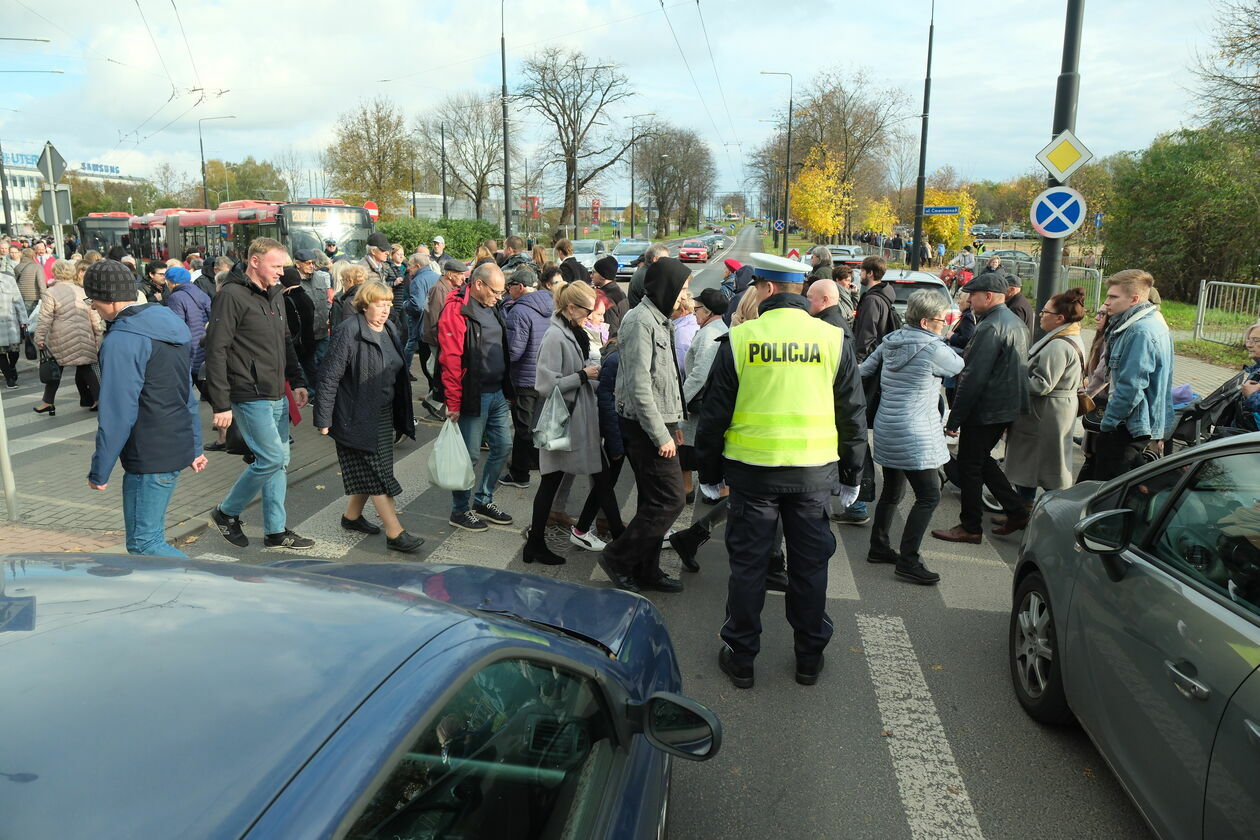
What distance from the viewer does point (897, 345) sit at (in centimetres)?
528

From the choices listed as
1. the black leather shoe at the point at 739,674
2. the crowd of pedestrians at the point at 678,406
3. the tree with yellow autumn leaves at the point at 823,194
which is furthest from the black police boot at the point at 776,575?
the tree with yellow autumn leaves at the point at 823,194

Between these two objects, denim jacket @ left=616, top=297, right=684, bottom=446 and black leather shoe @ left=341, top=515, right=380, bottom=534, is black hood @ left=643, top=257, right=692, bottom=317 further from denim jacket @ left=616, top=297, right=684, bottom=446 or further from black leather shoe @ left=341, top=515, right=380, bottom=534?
black leather shoe @ left=341, top=515, right=380, bottom=534

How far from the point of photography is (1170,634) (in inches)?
103

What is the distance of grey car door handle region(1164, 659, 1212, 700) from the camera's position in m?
2.38

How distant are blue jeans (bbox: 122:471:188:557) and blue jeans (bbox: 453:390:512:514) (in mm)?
2046

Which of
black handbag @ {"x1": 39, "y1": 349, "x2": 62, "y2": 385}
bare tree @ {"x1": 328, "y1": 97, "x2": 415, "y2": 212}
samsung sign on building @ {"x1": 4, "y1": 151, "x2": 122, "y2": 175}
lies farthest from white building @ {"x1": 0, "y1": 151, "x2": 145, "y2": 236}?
black handbag @ {"x1": 39, "y1": 349, "x2": 62, "y2": 385}

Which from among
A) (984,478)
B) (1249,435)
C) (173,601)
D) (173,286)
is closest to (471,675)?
(173,601)

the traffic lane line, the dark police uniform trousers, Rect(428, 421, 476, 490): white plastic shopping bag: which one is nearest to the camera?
the traffic lane line

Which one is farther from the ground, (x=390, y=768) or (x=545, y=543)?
(x=390, y=768)

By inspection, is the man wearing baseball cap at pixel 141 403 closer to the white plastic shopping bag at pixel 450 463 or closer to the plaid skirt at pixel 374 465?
the plaid skirt at pixel 374 465

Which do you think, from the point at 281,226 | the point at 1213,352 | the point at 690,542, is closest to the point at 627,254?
the point at 281,226

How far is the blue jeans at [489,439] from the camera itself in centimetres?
614

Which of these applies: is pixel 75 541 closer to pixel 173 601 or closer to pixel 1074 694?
pixel 173 601

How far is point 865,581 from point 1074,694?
6.99 ft
